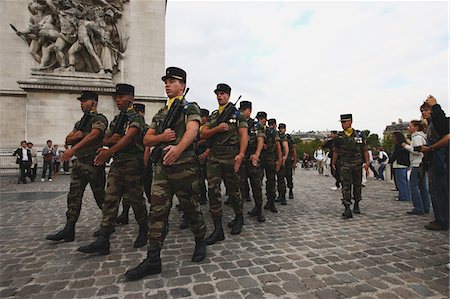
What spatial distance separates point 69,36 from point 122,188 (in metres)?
12.8

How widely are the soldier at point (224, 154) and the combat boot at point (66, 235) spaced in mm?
2170

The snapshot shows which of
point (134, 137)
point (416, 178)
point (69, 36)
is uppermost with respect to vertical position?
point (69, 36)

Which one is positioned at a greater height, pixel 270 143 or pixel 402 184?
pixel 270 143

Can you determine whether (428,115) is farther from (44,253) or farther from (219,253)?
(44,253)

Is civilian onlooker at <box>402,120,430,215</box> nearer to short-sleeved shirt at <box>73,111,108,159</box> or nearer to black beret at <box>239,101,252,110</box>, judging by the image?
black beret at <box>239,101,252,110</box>

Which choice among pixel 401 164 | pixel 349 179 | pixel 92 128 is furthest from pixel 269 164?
pixel 401 164

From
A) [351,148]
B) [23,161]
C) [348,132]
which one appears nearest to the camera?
[351,148]

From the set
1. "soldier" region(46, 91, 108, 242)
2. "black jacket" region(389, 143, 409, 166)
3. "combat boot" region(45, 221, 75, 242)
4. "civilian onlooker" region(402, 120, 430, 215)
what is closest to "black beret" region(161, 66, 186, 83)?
"soldier" region(46, 91, 108, 242)

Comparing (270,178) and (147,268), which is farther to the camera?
(270,178)

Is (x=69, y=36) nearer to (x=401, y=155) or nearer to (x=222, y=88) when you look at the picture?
(x=222, y=88)

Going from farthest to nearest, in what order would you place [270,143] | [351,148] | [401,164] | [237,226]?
1. [401,164]
2. [270,143]
3. [351,148]
4. [237,226]

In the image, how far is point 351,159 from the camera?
5621mm

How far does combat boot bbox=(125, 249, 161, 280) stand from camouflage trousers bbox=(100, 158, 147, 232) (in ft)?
3.07

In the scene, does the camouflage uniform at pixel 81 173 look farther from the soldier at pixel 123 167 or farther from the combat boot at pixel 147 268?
the combat boot at pixel 147 268
